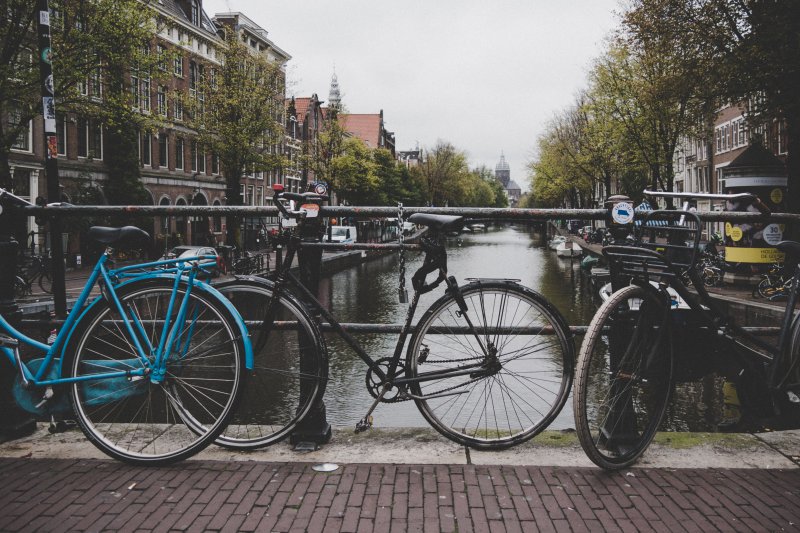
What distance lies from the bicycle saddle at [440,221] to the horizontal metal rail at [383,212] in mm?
94

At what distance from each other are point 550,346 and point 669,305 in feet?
1.96

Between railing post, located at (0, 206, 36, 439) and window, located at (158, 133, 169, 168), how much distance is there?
138 ft

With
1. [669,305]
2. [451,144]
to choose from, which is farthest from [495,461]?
[451,144]

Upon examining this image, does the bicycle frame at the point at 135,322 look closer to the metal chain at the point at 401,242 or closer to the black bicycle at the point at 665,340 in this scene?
the metal chain at the point at 401,242

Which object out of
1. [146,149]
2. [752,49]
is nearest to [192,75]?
[146,149]

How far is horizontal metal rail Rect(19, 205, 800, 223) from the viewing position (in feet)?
11.3

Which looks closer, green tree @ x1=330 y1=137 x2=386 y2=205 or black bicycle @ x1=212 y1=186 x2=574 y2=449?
black bicycle @ x1=212 y1=186 x2=574 y2=449

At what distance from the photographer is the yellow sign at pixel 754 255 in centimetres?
2092

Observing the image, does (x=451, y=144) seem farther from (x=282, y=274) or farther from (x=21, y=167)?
(x=282, y=274)

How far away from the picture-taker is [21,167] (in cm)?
2928

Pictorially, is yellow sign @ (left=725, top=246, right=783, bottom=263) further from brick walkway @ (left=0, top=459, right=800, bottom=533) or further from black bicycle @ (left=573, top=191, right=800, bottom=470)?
brick walkway @ (left=0, top=459, right=800, bottom=533)

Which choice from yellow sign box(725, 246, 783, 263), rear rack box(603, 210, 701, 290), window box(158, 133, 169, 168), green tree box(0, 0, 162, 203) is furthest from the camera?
window box(158, 133, 169, 168)

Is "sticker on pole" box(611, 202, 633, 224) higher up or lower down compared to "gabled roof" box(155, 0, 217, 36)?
lower down

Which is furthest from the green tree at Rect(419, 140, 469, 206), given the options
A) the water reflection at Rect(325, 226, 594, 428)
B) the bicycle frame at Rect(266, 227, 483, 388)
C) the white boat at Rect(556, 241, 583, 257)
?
the bicycle frame at Rect(266, 227, 483, 388)
